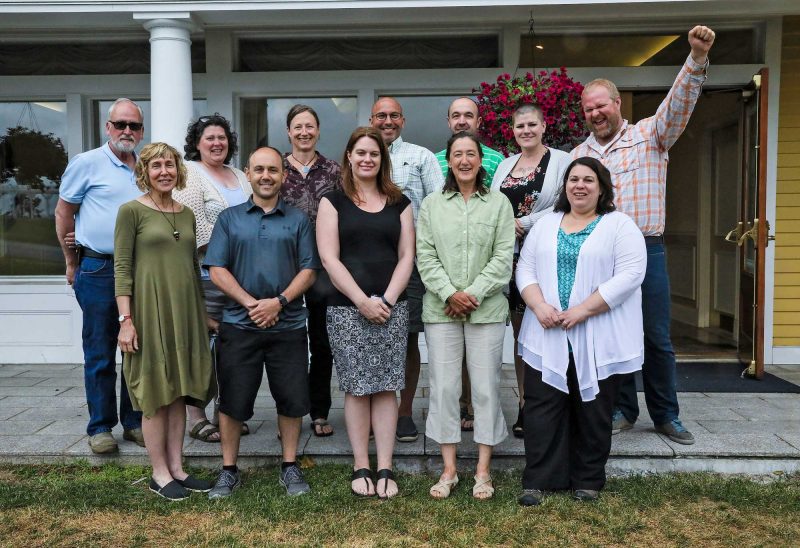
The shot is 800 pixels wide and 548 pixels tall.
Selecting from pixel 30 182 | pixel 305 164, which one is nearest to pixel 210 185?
pixel 305 164

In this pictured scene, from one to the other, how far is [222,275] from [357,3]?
2.53 m

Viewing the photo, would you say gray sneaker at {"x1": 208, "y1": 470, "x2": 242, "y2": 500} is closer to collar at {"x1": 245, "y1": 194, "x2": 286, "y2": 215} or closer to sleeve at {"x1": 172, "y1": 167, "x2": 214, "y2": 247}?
sleeve at {"x1": 172, "y1": 167, "x2": 214, "y2": 247}

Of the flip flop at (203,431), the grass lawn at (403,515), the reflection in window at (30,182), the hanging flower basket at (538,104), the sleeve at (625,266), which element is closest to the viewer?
the grass lawn at (403,515)

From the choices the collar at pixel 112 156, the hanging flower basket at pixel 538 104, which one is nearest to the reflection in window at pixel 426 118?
the hanging flower basket at pixel 538 104

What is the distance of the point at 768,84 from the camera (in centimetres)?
531

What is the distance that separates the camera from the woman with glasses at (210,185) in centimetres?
336

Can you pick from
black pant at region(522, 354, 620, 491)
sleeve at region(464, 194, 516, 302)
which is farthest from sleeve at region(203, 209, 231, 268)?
black pant at region(522, 354, 620, 491)

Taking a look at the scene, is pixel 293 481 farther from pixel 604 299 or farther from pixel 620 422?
pixel 620 422

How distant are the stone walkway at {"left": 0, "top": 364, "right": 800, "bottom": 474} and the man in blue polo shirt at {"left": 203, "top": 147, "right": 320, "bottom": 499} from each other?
1.63 feet

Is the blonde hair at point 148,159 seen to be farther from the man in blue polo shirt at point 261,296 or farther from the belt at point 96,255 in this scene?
the belt at point 96,255

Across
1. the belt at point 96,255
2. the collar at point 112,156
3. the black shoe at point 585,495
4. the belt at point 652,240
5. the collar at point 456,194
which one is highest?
the collar at point 112,156

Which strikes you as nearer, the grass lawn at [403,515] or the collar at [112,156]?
the grass lawn at [403,515]

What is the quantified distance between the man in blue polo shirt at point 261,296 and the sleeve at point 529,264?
93 cm

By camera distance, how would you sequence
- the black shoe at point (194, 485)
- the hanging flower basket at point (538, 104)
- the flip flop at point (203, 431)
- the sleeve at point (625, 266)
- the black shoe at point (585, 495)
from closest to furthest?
the sleeve at point (625, 266) < the black shoe at point (585, 495) < the black shoe at point (194, 485) < the flip flop at point (203, 431) < the hanging flower basket at point (538, 104)
